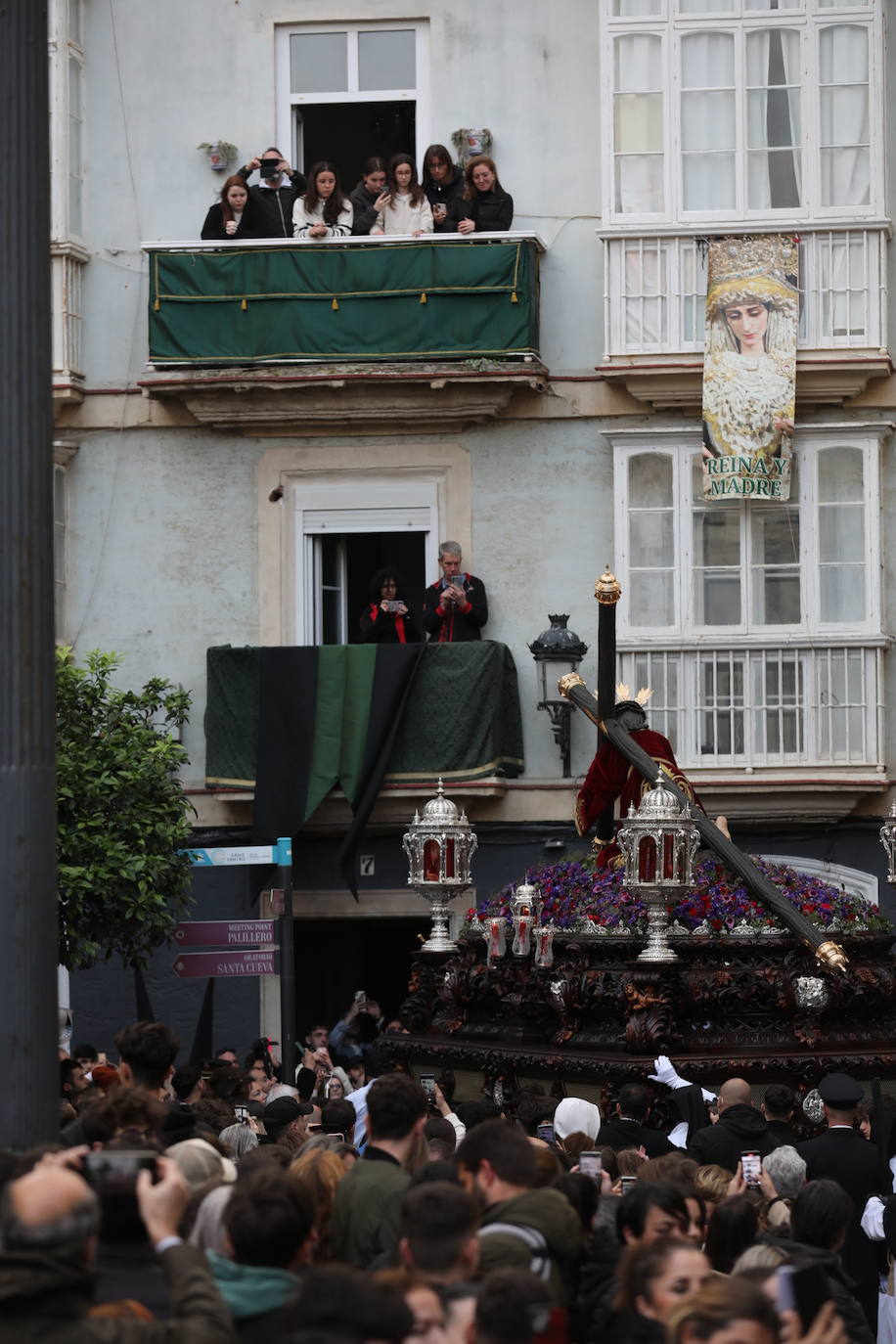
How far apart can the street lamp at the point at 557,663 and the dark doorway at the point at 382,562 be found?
235 cm

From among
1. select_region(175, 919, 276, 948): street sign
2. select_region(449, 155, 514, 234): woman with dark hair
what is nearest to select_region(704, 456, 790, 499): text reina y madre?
select_region(449, 155, 514, 234): woman with dark hair

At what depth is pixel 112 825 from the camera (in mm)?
20047

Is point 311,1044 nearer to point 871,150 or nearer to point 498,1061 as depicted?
point 498,1061

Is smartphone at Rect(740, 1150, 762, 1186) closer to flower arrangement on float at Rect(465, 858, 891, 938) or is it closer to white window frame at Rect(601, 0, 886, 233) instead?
flower arrangement on float at Rect(465, 858, 891, 938)

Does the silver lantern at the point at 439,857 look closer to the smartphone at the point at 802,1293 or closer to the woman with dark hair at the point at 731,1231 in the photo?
the woman with dark hair at the point at 731,1231

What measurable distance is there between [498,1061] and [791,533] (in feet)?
30.5

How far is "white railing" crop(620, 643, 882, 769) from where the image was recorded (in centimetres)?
2225

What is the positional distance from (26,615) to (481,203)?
54.8ft

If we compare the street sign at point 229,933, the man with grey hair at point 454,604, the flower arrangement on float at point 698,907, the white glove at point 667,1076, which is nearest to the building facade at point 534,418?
the man with grey hair at point 454,604

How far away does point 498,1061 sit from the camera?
49.2ft

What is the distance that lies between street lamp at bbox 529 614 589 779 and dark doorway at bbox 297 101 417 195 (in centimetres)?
545

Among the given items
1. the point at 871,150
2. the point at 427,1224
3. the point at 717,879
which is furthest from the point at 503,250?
the point at 427,1224

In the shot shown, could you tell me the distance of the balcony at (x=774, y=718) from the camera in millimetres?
22188

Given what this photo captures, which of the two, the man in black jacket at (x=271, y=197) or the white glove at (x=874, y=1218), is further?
the man in black jacket at (x=271, y=197)
